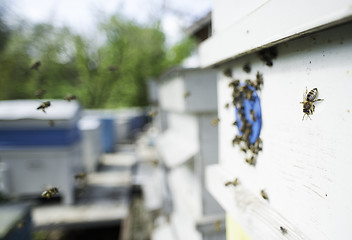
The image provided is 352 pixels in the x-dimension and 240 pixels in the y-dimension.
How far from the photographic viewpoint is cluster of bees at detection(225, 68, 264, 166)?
1.21 m

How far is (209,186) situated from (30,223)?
8.85ft

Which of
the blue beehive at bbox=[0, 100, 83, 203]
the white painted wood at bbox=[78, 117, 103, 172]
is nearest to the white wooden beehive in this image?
the blue beehive at bbox=[0, 100, 83, 203]

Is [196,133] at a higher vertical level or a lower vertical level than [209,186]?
higher

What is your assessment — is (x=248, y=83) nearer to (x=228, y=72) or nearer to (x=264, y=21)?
(x=228, y=72)

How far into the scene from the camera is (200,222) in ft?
8.39

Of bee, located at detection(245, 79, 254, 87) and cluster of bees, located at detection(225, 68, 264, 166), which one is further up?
bee, located at detection(245, 79, 254, 87)

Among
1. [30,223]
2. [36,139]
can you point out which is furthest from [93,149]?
[30,223]

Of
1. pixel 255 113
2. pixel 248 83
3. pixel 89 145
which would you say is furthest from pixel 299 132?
pixel 89 145

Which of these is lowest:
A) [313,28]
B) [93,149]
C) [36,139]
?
[93,149]

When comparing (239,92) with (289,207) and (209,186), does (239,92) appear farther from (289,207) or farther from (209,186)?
(209,186)

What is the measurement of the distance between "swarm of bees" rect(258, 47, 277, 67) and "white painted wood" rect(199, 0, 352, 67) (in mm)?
118

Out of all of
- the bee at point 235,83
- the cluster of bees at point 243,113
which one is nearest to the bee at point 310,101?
the cluster of bees at point 243,113

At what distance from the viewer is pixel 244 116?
4.33 ft

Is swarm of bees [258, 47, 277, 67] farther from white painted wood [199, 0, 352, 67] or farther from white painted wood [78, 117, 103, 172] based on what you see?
white painted wood [78, 117, 103, 172]
